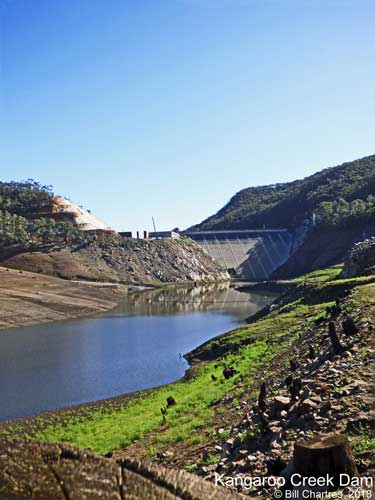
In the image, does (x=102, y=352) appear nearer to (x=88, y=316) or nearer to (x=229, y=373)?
(x=229, y=373)

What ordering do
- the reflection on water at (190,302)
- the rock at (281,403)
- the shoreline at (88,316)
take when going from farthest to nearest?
the reflection on water at (190,302) → the shoreline at (88,316) → the rock at (281,403)

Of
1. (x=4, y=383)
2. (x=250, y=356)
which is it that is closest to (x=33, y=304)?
(x=4, y=383)

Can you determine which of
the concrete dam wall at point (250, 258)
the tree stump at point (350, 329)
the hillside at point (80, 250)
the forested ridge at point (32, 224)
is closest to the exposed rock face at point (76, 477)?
the tree stump at point (350, 329)

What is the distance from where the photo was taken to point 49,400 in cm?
3709

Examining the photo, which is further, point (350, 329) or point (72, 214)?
point (72, 214)

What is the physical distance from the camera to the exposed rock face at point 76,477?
3.22 m

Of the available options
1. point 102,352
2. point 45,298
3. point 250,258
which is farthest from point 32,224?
point 102,352

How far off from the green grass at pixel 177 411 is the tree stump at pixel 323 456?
11799 millimetres

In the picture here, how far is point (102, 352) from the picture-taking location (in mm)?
54969

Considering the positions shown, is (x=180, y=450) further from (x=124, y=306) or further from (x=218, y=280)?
(x=218, y=280)

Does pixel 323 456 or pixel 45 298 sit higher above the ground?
pixel 323 456

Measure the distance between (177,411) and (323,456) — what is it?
20.0 m

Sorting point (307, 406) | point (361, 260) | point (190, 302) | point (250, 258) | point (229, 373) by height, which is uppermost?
point (250, 258)

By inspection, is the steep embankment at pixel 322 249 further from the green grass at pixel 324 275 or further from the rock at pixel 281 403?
the rock at pixel 281 403
